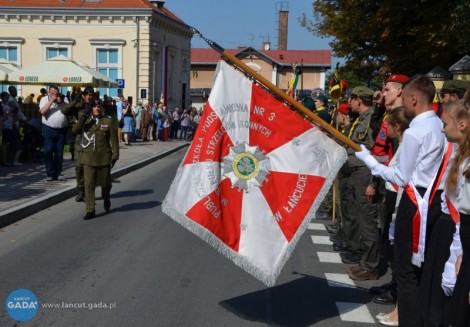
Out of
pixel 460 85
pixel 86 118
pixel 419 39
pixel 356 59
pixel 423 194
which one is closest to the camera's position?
pixel 423 194

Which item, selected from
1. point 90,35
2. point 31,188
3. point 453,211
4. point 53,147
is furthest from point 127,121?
point 453,211

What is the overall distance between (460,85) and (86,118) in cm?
583

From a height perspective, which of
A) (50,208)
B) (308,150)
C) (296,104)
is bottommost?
(50,208)

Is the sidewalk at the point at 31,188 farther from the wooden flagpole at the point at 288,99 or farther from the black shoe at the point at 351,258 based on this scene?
the wooden flagpole at the point at 288,99

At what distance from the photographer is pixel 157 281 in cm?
630

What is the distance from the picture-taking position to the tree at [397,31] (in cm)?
1701

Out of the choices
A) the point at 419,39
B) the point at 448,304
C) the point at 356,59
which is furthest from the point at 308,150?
the point at 356,59

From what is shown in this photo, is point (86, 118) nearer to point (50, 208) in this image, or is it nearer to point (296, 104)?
point (50, 208)

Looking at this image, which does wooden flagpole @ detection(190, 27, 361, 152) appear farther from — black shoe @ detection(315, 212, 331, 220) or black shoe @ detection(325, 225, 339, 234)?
black shoe @ detection(315, 212, 331, 220)

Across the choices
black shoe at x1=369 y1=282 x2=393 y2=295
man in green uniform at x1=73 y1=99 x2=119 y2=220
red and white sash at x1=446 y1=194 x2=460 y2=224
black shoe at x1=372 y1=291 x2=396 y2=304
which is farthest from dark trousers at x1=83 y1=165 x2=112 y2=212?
red and white sash at x1=446 y1=194 x2=460 y2=224

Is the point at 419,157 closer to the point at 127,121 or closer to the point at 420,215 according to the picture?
the point at 420,215

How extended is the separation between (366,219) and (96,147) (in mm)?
4849

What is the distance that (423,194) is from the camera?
4590 millimetres

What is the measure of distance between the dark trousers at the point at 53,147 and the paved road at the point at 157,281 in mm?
3504
